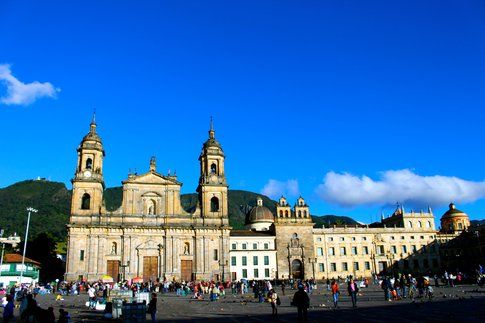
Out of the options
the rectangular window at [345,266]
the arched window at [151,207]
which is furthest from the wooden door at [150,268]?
the rectangular window at [345,266]

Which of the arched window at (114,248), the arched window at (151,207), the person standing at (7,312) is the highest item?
the arched window at (151,207)

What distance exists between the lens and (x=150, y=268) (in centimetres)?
5784

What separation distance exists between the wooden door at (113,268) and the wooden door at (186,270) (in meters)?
8.12

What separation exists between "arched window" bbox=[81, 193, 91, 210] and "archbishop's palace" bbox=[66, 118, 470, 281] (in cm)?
13

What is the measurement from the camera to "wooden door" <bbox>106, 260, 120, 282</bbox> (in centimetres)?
5650

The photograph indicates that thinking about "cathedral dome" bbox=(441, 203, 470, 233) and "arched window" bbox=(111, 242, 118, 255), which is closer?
"arched window" bbox=(111, 242, 118, 255)

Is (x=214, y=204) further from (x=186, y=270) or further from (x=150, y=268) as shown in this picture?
(x=150, y=268)

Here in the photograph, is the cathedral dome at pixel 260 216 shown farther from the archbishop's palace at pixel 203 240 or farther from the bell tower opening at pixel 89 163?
the bell tower opening at pixel 89 163

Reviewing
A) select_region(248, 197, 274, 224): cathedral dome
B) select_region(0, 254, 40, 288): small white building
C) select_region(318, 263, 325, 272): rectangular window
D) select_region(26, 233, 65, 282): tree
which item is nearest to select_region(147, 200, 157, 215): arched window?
select_region(0, 254, 40, 288): small white building

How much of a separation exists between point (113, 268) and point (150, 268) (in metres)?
4.64

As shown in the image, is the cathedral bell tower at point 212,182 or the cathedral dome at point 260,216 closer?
the cathedral bell tower at point 212,182

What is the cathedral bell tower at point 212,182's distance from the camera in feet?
203

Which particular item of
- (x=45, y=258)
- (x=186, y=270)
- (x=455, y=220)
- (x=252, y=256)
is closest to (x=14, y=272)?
(x=45, y=258)

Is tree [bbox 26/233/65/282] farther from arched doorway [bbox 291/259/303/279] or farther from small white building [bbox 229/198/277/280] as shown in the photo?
arched doorway [bbox 291/259/303/279]
